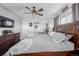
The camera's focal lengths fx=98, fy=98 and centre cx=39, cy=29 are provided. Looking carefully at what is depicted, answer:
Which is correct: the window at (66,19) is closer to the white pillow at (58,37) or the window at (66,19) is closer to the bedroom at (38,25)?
the bedroom at (38,25)

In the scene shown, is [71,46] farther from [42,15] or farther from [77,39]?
[42,15]

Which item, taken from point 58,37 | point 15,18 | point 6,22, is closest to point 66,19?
point 58,37

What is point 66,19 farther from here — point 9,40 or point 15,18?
point 9,40

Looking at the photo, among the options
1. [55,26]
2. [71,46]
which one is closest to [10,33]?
[55,26]

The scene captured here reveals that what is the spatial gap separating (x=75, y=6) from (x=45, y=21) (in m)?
0.71

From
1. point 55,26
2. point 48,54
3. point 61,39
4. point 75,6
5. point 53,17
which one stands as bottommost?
point 48,54

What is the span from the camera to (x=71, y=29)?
83.1 inches

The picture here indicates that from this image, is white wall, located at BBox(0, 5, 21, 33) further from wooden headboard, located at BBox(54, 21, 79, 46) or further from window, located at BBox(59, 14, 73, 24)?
window, located at BBox(59, 14, 73, 24)

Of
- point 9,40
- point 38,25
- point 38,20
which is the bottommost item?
point 9,40

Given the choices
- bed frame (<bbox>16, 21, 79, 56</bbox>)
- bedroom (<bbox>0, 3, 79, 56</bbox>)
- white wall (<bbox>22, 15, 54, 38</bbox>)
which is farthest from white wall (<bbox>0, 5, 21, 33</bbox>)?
bed frame (<bbox>16, 21, 79, 56</bbox>)

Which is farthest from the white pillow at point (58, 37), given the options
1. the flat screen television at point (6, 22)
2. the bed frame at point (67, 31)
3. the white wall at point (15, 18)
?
the flat screen television at point (6, 22)

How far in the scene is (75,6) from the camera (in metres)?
1.88

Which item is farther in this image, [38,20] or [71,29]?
[38,20]

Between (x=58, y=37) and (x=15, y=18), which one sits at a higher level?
(x=15, y=18)
